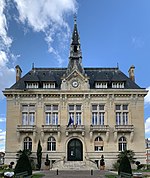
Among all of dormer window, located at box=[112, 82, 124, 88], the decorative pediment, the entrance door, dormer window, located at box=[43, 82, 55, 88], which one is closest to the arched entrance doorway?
the entrance door

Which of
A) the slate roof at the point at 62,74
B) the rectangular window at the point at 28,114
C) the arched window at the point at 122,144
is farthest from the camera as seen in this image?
the slate roof at the point at 62,74

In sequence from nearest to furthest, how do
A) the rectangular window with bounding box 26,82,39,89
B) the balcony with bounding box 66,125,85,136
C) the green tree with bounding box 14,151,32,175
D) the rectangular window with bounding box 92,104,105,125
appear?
the green tree with bounding box 14,151,32,175 → the balcony with bounding box 66,125,85,136 → the rectangular window with bounding box 92,104,105,125 → the rectangular window with bounding box 26,82,39,89

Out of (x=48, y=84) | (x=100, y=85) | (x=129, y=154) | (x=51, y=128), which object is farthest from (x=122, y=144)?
(x=48, y=84)

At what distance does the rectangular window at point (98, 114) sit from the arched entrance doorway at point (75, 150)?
4.08 m

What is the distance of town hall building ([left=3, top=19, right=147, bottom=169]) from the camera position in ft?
147

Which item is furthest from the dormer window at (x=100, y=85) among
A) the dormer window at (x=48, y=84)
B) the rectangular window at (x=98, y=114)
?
the dormer window at (x=48, y=84)

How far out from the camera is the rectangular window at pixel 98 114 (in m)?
46.0

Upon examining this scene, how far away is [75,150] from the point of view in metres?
45.2

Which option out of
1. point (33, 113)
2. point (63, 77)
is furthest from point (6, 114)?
point (63, 77)

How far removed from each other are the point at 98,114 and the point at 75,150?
670 cm

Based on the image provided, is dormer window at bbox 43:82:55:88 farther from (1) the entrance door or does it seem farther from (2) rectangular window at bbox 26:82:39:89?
(1) the entrance door

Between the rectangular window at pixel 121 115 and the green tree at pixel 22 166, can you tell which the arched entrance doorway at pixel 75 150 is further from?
the green tree at pixel 22 166

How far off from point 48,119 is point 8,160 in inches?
343

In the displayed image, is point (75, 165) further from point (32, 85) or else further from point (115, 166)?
point (32, 85)
